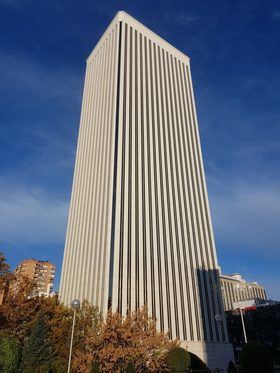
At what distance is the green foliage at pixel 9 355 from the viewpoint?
81.1ft

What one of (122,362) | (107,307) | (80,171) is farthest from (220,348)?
(80,171)

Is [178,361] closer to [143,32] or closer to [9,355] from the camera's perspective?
[9,355]

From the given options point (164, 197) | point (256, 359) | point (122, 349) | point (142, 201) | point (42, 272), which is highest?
point (42, 272)

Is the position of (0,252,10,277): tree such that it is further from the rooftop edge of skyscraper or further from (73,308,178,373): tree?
the rooftop edge of skyscraper

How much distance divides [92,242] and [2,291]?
21859 mm

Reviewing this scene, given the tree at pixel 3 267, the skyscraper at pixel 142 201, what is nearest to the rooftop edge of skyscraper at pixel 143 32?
the skyscraper at pixel 142 201

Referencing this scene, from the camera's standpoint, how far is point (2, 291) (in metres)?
40.3

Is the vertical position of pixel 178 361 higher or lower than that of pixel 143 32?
lower

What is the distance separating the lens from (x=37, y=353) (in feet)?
96.3

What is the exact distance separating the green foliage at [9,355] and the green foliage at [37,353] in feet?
3.04

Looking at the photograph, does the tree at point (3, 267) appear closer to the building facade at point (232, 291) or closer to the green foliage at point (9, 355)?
the green foliage at point (9, 355)

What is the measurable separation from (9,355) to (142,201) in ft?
130

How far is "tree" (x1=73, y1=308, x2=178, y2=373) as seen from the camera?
32281mm

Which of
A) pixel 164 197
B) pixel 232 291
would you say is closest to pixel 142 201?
pixel 164 197
